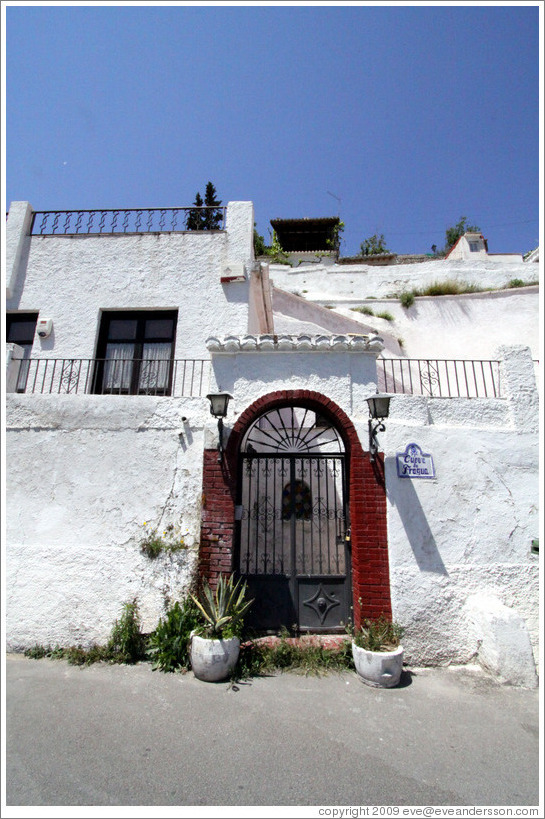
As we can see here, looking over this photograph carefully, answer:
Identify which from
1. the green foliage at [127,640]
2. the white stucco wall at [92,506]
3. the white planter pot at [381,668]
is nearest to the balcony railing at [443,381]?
the white stucco wall at [92,506]

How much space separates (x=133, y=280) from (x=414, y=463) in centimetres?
619

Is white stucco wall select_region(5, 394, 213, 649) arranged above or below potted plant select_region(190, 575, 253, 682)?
above

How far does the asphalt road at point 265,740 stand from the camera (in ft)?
9.15

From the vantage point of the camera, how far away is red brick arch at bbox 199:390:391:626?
16.1ft

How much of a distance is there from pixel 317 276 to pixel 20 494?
55.7 feet

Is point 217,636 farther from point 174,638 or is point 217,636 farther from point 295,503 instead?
point 295,503

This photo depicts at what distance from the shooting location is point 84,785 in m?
2.79

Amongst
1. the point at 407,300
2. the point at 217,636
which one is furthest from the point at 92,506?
the point at 407,300

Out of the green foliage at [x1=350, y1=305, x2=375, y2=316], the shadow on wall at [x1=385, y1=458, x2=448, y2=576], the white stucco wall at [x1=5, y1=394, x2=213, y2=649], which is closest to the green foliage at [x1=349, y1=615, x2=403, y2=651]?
the shadow on wall at [x1=385, y1=458, x2=448, y2=576]

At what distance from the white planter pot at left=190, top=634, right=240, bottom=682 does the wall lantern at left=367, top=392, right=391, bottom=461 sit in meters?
2.87

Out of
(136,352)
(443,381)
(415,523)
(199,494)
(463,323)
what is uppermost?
(463,323)

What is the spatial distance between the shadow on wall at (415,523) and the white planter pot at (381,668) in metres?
1.10

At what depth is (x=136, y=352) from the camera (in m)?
7.59

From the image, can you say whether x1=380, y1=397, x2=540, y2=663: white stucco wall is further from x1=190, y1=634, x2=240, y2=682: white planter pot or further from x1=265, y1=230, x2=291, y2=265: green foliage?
x1=265, y1=230, x2=291, y2=265: green foliage
